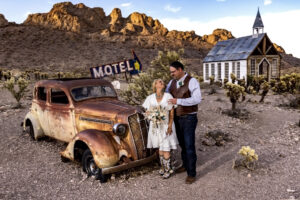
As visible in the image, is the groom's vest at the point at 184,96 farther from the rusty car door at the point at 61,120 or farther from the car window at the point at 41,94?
the car window at the point at 41,94

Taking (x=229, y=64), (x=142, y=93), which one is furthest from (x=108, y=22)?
(x=142, y=93)

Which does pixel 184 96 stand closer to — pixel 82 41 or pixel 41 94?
pixel 41 94

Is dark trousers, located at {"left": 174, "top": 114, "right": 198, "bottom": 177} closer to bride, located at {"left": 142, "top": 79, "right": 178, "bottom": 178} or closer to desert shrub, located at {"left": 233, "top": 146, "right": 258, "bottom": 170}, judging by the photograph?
bride, located at {"left": 142, "top": 79, "right": 178, "bottom": 178}

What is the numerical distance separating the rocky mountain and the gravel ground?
2997 cm

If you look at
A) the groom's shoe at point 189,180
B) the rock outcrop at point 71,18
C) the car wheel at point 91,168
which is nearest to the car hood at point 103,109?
the car wheel at point 91,168

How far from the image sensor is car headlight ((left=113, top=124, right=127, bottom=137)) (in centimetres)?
428

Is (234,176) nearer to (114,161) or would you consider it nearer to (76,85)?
(114,161)

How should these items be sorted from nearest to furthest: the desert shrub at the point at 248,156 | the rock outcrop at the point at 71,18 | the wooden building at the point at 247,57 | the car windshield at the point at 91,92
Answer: the desert shrub at the point at 248,156, the car windshield at the point at 91,92, the wooden building at the point at 247,57, the rock outcrop at the point at 71,18

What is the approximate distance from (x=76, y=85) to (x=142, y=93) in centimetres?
379

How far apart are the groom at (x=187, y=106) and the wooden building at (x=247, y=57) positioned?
717 inches

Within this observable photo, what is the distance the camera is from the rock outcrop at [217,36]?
108m

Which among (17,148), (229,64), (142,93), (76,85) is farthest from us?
(229,64)

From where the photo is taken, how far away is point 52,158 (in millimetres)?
5727

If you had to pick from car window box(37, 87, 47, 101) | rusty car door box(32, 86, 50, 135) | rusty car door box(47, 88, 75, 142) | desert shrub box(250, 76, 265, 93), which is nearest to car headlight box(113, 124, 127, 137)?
rusty car door box(47, 88, 75, 142)
